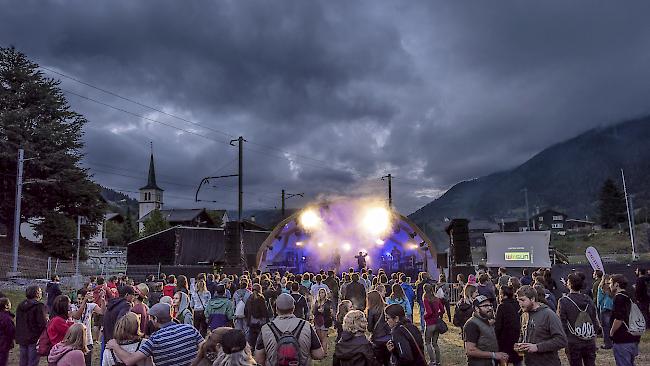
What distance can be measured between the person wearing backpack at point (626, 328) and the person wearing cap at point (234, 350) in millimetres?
5206

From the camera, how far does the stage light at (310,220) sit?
31516 mm

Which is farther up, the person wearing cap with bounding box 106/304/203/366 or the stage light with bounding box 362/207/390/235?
the stage light with bounding box 362/207/390/235

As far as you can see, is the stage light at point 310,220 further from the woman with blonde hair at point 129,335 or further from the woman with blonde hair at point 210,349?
the woman with blonde hair at point 210,349

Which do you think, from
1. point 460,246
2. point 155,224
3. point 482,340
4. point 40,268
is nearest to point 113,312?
point 482,340

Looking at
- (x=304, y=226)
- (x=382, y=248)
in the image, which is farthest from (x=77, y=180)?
(x=382, y=248)

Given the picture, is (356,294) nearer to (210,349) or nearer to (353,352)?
(353,352)

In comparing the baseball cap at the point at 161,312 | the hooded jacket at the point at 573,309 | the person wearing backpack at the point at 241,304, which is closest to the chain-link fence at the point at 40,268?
the person wearing backpack at the point at 241,304

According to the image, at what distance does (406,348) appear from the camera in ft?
16.0

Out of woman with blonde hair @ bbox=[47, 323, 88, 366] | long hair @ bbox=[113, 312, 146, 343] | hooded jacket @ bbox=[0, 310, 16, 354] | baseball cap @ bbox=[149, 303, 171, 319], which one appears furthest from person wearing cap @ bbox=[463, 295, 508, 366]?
hooded jacket @ bbox=[0, 310, 16, 354]

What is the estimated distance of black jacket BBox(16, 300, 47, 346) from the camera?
24.4 ft

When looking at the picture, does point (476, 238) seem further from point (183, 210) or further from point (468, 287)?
point (468, 287)

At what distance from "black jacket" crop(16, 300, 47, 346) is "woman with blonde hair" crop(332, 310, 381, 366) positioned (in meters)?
5.26

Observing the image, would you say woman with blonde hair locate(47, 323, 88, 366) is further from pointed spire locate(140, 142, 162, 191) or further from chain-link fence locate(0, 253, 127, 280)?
pointed spire locate(140, 142, 162, 191)

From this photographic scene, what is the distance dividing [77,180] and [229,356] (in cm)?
3446
